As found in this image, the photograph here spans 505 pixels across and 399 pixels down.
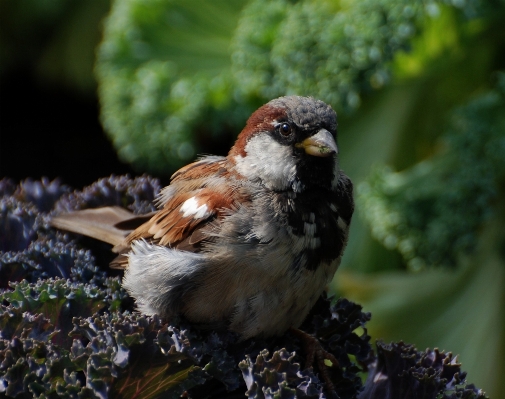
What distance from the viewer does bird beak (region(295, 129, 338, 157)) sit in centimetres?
150

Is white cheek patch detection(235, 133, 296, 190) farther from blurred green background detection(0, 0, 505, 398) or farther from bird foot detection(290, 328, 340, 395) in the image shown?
blurred green background detection(0, 0, 505, 398)

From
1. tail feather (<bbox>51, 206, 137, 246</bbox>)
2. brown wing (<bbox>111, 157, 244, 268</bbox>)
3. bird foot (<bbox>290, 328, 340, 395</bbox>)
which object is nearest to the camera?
bird foot (<bbox>290, 328, 340, 395</bbox>)

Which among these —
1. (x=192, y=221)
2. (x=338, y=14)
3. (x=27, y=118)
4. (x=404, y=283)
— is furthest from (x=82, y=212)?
(x=27, y=118)

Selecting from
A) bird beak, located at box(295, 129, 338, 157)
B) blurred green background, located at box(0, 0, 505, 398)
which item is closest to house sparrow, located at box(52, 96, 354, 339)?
bird beak, located at box(295, 129, 338, 157)

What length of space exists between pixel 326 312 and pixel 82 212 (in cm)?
62

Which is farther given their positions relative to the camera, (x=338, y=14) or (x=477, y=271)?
(x=477, y=271)

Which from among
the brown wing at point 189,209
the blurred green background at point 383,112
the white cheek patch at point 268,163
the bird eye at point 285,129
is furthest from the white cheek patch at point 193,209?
the blurred green background at point 383,112

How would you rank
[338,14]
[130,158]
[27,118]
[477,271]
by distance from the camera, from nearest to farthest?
[338,14] → [477,271] → [130,158] → [27,118]

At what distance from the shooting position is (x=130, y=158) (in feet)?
11.5

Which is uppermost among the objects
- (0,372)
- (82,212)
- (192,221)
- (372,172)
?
→ (372,172)

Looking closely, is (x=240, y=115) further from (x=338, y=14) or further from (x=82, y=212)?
(x=82, y=212)

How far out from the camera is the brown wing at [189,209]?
5.11 feet

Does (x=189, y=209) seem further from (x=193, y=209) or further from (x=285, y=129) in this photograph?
(x=285, y=129)

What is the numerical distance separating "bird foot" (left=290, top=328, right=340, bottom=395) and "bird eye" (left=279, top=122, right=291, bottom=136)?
43 centimetres
